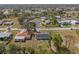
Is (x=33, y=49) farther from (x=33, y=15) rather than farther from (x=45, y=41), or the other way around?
→ (x=33, y=15)

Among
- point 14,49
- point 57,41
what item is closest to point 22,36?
point 14,49

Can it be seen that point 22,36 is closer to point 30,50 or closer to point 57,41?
Result: point 30,50

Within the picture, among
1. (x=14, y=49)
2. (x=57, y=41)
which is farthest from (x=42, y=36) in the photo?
(x=14, y=49)

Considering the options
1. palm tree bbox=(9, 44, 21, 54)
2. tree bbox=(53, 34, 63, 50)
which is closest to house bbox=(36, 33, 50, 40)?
tree bbox=(53, 34, 63, 50)

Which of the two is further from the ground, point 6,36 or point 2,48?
point 6,36

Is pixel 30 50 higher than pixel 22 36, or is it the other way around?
pixel 22 36

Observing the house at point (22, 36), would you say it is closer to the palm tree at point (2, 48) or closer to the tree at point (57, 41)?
the palm tree at point (2, 48)

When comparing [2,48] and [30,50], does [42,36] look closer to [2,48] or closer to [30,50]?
[30,50]

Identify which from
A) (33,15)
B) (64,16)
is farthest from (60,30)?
(33,15)
